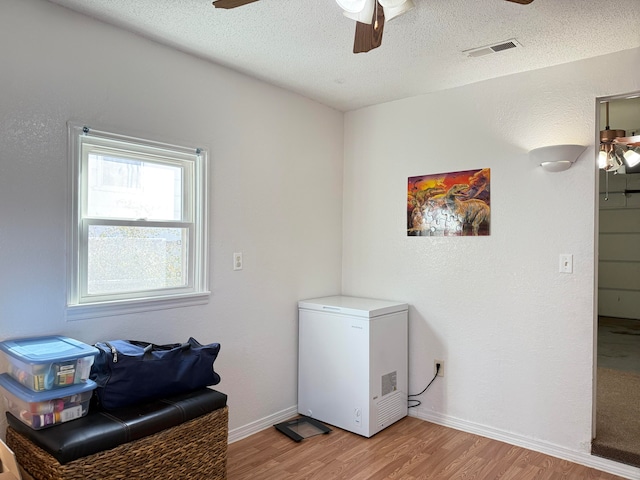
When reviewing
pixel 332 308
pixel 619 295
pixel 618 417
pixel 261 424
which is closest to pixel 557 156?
pixel 332 308

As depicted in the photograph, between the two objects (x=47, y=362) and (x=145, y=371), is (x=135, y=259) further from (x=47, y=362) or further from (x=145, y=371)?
(x=47, y=362)

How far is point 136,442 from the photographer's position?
189cm

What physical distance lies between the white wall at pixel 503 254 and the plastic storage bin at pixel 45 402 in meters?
2.33

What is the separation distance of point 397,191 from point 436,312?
1001 millimetres

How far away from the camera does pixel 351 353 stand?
10.2ft

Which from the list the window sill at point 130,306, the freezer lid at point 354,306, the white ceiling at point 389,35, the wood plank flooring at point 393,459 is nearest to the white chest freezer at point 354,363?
the freezer lid at point 354,306

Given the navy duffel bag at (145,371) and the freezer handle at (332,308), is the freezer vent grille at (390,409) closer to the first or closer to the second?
the freezer handle at (332,308)

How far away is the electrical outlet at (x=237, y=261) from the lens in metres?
3.00

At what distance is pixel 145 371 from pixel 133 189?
1.06m

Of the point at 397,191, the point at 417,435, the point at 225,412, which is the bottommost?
the point at 417,435

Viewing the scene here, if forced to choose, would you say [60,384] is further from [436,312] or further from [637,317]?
[637,317]

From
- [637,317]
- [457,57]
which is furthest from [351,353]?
[637,317]

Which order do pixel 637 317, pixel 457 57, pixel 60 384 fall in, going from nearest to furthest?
pixel 60 384, pixel 457 57, pixel 637 317

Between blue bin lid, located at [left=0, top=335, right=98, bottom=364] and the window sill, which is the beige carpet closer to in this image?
the window sill
